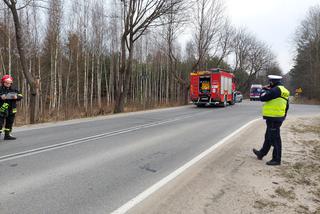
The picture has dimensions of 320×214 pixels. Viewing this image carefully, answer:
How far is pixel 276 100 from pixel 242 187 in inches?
93.7

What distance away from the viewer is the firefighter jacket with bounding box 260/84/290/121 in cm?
586

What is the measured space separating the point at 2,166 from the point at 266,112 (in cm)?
577

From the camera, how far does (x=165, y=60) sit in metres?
43.8

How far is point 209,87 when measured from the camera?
2438 centimetres

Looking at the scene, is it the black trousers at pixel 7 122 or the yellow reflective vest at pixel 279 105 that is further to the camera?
the black trousers at pixel 7 122

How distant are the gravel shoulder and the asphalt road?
0.51 meters

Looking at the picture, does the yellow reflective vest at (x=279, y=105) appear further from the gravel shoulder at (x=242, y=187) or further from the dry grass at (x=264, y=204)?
the dry grass at (x=264, y=204)

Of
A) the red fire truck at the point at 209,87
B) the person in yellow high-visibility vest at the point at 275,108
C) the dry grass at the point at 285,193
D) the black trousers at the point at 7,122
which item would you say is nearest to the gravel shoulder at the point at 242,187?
the dry grass at the point at 285,193

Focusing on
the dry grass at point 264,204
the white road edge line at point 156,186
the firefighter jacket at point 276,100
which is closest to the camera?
the white road edge line at point 156,186

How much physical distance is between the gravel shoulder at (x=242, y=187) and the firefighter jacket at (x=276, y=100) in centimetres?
112

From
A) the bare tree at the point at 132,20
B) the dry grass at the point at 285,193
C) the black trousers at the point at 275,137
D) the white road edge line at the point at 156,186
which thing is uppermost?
the bare tree at the point at 132,20

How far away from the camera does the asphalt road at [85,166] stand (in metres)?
3.85

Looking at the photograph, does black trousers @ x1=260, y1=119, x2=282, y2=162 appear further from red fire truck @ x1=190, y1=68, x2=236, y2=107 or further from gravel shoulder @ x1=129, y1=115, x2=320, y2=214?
red fire truck @ x1=190, y1=68, x2=236, y2=107

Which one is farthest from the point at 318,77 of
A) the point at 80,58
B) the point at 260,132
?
the point at 260,132
